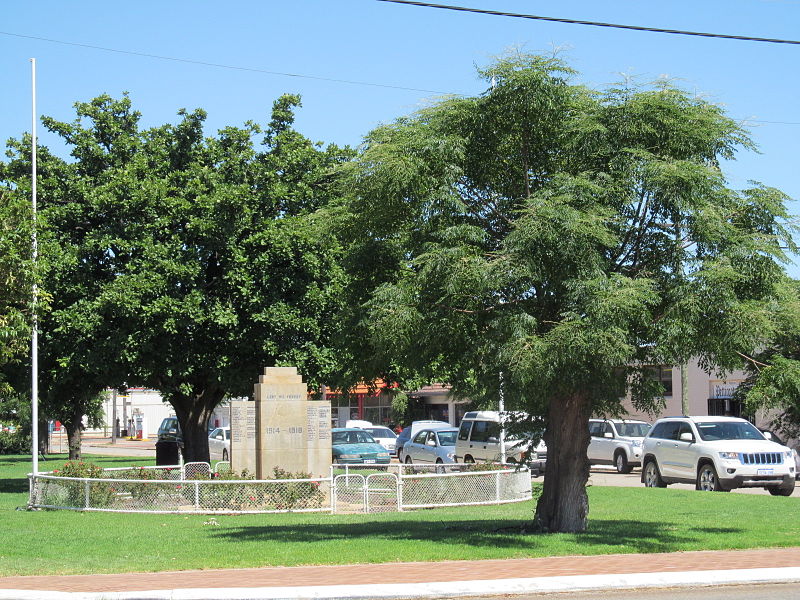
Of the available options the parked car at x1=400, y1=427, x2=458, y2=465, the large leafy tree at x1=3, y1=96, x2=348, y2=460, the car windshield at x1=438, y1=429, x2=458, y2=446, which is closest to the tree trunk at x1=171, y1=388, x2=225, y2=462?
the large leafy tree at x1=3, y1=96, x2=348, y2=460

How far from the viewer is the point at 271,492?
19094 millimetres

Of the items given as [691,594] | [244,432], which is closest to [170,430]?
[244,432]

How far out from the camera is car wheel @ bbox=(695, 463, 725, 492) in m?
22.9

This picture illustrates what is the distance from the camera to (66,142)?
27.1 m

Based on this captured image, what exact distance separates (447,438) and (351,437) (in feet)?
11.0

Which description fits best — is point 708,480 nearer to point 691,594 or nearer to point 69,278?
point 691,594

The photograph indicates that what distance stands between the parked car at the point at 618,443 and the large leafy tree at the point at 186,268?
11433 mm

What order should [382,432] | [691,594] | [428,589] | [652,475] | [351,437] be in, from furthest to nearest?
[382,432] → [351,437] → [652,475] → [691,594] → [428,589]

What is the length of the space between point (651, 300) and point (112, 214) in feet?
56.1

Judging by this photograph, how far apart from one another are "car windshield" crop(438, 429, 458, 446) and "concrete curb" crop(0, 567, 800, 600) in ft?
69.5

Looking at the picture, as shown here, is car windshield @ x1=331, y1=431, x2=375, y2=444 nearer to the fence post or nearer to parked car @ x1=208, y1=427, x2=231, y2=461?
parked car @ x1=208, y1=427, x2=231, y2=461

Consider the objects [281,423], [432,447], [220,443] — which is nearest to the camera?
[281,423]

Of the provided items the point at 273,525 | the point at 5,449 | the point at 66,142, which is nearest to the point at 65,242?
the point at 66,142

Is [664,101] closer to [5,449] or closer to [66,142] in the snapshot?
[66,142]
